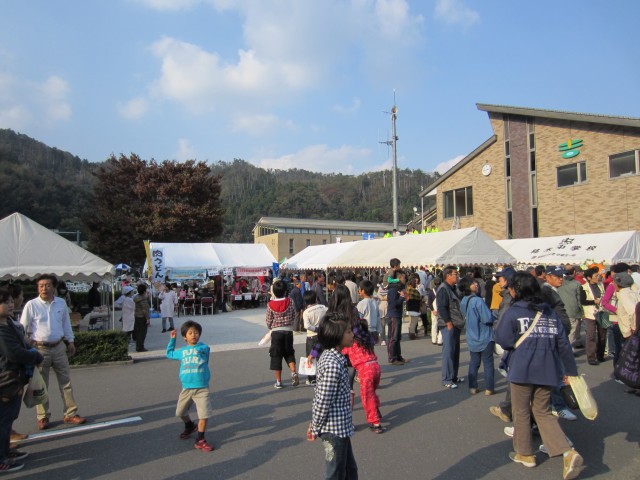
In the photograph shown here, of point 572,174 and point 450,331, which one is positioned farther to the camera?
point 572,174

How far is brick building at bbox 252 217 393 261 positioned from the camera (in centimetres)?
5728

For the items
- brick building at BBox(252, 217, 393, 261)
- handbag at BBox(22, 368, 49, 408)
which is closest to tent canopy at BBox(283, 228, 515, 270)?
handbag at BBox(22, 368, 49, 408)

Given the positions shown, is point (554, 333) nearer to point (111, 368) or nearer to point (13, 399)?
point (13, 399)

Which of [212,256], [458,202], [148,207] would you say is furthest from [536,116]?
[148,207]

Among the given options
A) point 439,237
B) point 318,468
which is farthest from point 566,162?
point 318,468

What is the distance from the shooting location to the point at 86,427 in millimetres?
5148

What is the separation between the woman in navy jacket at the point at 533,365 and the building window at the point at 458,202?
23628 millimetres

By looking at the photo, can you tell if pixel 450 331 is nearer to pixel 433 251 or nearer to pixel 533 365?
pixel 533 365

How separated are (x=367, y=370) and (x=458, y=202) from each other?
79.6ft

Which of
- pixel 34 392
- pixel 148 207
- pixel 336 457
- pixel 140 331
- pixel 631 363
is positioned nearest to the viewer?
pixel 336 457

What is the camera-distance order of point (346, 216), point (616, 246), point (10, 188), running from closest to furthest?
point (616, 246) → point (10, 188) → point (346, 216)

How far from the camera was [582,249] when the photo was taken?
49.1 ft

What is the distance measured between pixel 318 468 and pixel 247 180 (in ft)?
353

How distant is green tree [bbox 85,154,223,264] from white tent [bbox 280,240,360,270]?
41.3ft
